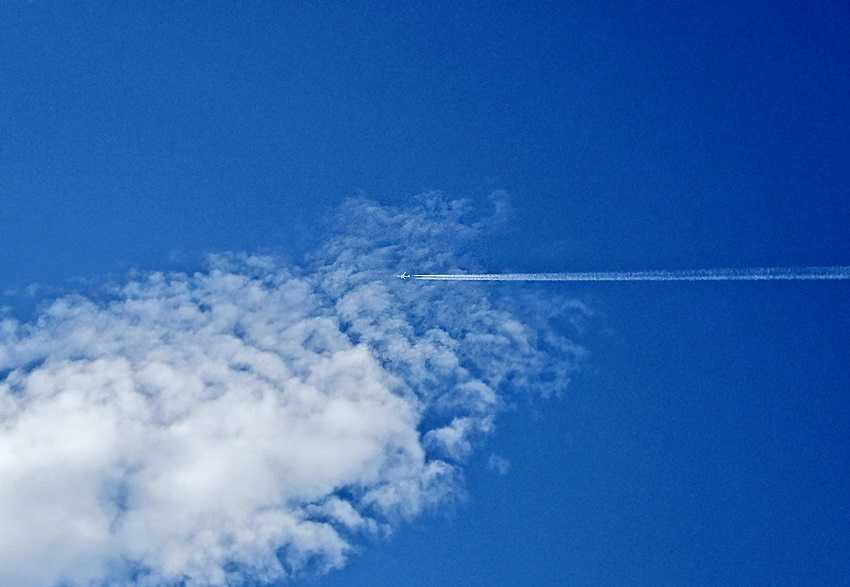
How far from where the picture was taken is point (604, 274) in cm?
6550

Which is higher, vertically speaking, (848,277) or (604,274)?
(604,274)

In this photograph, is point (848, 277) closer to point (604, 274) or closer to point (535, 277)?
point (604, 274)

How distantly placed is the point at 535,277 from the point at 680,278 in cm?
1341

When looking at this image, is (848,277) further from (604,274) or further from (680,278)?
(604,274)

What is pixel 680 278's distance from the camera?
60000 mm

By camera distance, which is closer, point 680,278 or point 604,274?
point 680,278

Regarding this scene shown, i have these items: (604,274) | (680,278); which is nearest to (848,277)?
(680,278)

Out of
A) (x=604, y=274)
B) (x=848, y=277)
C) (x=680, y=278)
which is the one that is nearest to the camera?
(x=848, y=277)

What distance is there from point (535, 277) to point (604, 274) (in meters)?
6.35

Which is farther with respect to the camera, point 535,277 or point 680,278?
point 535,277

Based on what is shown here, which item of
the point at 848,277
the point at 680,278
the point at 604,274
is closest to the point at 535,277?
the point at 604,274

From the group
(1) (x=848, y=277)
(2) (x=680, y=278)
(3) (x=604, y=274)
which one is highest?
(3) (x=604, y=274)

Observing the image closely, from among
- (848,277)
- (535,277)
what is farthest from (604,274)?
(848,277)

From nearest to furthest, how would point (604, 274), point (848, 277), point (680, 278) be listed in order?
1. point (848, 277)
2. point (680, 278)
3. point (604, 274)
